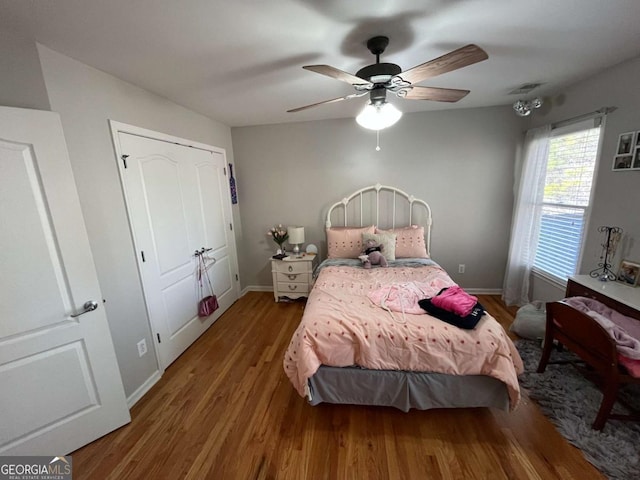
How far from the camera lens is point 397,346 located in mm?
1588

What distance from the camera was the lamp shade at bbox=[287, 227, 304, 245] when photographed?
333 cm

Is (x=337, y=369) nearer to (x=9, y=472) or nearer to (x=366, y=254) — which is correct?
(x=366, y=254)

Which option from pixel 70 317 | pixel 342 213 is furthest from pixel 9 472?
pixel 342 213

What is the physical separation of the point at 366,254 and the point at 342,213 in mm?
820

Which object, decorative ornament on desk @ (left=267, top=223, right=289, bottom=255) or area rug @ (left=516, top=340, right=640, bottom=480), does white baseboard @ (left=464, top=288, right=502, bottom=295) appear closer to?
area rug @ (left=516, top=340, right=640, bottom=480)

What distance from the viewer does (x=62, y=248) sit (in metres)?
1.40

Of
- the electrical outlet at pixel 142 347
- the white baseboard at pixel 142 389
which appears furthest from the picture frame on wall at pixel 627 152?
the white baseboard at pixel 142 389

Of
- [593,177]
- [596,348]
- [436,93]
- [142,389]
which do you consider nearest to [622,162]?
[593,177]

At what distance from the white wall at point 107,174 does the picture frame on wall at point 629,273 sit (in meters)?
3.78

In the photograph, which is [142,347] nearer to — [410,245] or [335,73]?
[335,73]

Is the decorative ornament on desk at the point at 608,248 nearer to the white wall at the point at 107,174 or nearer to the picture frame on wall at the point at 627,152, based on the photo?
the picture frame on wall at the point at 627,152

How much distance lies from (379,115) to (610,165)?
2024mm

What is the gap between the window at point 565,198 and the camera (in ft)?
7.39

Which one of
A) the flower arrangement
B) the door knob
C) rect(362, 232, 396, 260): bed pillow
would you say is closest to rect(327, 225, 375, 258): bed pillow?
rect(362, 232, 396, 260): bed pillow
